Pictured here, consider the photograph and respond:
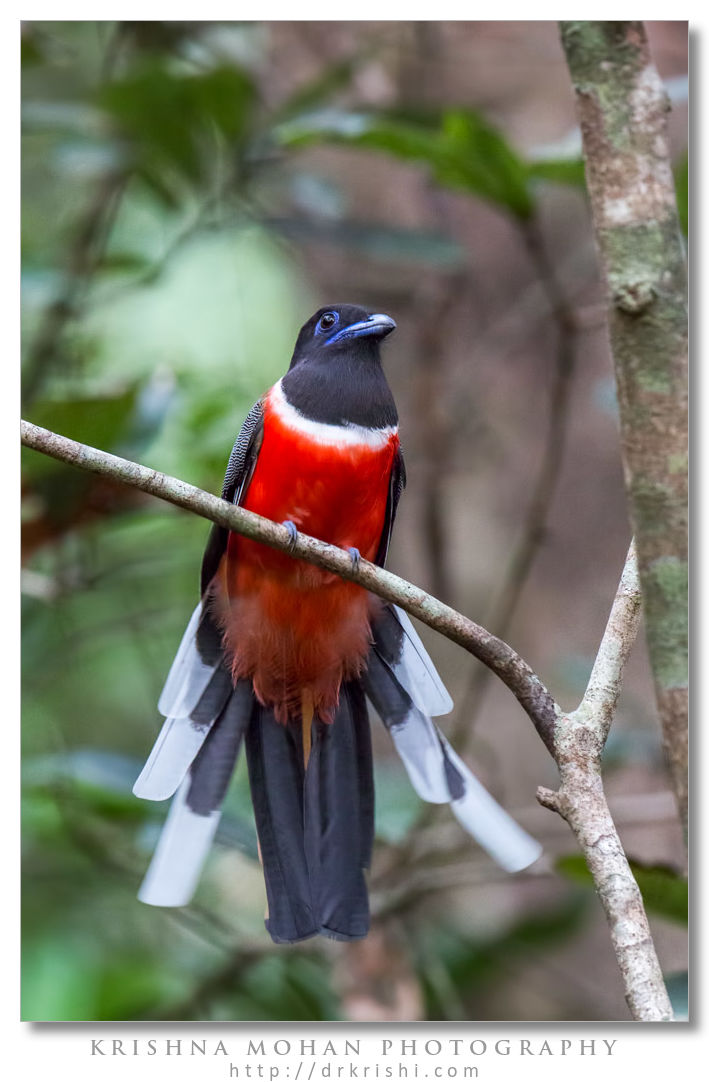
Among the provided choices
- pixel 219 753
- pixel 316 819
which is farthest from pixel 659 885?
pixel 219 753

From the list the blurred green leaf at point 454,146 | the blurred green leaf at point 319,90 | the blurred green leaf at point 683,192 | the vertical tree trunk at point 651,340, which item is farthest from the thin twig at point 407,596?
the blurred green leaf at point 319,90

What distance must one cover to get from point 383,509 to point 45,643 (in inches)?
37.9

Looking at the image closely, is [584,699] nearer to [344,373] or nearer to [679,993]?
[679,993]

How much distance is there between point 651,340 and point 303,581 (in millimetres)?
1055

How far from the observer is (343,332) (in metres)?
2.43

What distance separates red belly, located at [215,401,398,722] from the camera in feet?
7.59

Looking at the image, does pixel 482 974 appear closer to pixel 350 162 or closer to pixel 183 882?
pixel 183 882

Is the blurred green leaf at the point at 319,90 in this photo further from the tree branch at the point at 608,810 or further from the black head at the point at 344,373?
the tree branch at the point at 608,810

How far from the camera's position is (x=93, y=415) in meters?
2.56

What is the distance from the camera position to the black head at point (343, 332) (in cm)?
240

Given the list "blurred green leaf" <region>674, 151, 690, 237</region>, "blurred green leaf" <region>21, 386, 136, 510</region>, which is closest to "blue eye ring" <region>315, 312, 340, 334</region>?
"blurred green leaf" <region>21, 386, 136, 510</region>

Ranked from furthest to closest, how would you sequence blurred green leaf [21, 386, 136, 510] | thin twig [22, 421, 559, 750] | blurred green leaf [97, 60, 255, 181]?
blurred green leaf [97, 60, 255, 181] < blurred green leaf [21, 386, 136, 510] < thin twig [22, 421, 559, 750]

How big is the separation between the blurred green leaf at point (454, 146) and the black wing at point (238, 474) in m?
0.74

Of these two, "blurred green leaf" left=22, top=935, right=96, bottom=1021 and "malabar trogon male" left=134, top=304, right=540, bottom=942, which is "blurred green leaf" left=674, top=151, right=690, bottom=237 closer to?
"malabar trogon male" left=134, top=304, right=540, bottom=942
